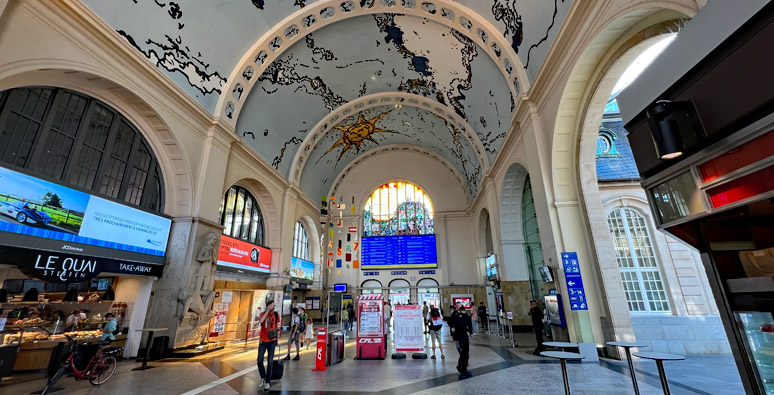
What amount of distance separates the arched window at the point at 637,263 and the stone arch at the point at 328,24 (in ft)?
15.6

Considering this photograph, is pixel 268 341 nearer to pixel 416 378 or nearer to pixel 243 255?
pixel 416 378

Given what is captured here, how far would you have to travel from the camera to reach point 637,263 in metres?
8.44

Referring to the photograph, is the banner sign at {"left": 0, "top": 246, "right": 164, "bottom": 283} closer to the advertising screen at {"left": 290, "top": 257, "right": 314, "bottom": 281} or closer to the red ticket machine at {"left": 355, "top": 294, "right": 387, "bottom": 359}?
the red ticket machine at {"left": 355, "top": 294, "right": 387, "bottom": 359}

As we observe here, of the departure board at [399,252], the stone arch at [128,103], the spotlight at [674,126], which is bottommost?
the spotlight at [674,126]

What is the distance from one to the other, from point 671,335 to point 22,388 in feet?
42.8

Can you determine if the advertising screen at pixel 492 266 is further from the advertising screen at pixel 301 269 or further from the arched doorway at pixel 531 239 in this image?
the advertising screen at pixel 301 269

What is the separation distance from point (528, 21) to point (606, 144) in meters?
4.72

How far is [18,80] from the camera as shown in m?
5.41

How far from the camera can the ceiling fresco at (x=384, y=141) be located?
53.9 feet

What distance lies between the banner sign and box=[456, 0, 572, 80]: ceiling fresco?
1086 centimetres

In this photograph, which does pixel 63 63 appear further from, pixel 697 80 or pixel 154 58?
pixel 697 80

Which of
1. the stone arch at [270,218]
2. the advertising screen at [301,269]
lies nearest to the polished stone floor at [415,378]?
the stone arch at [270,218]

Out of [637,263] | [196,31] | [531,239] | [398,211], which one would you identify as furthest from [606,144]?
[398,211]

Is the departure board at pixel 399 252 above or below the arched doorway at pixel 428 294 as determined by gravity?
above
